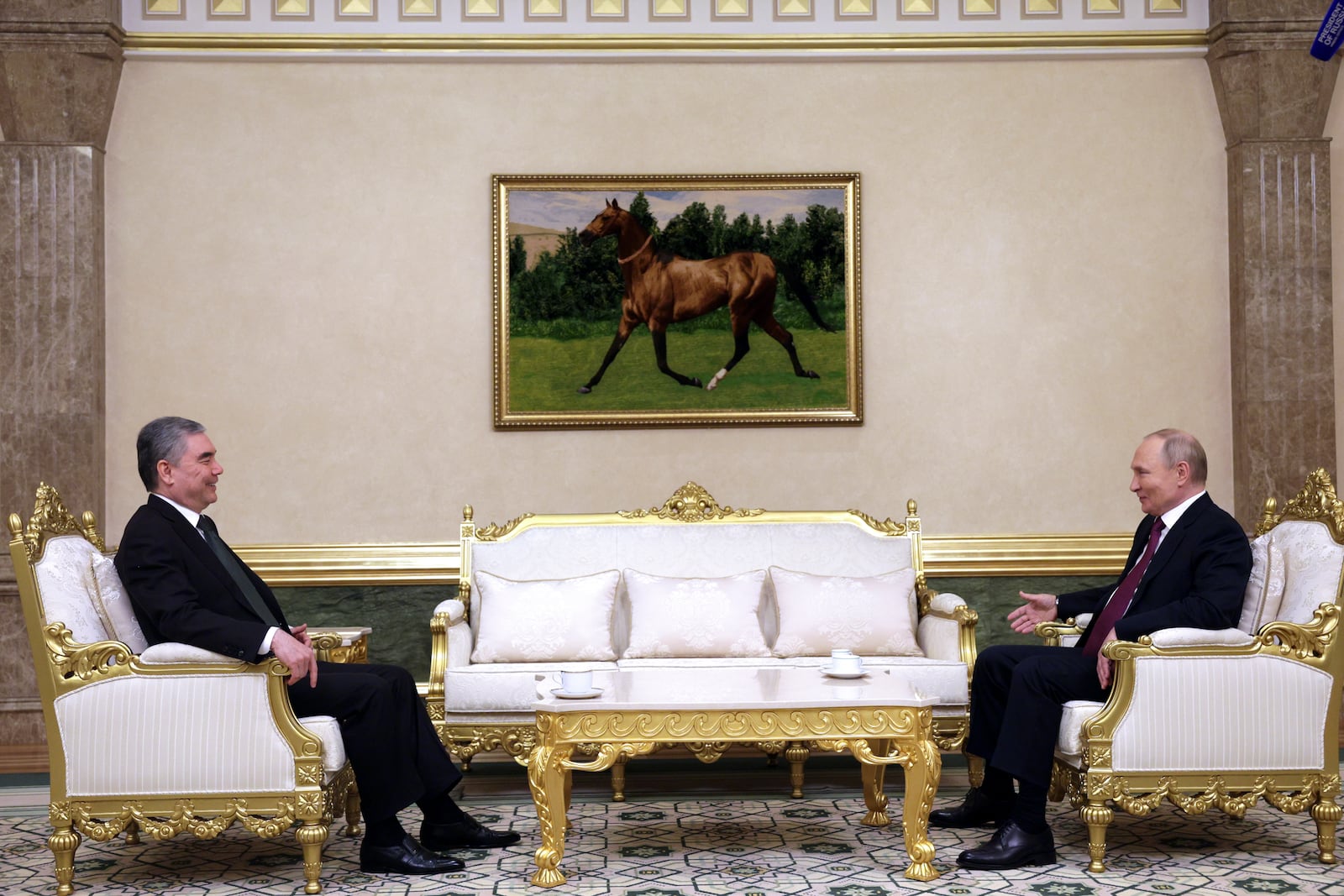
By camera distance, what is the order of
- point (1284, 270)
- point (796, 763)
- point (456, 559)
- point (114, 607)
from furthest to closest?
point (456, 559)
point (1284, 270)
point (796, 763)
point (114, 607)

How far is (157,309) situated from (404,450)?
1382mm

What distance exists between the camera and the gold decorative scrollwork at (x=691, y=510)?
5.90m

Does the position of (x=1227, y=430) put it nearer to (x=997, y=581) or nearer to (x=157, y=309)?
(x=997, y=581)

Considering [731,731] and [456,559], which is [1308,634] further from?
[456,559]

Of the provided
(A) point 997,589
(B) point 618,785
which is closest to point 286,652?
(B) point 618,785

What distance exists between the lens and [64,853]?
3.79 m

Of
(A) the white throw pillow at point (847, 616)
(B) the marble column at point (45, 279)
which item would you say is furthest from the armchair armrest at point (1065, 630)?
(B) the marble column at point (45, 279)

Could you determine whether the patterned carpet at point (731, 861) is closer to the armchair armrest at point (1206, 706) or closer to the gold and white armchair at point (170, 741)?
the gold and white armchair at point (170, 741)

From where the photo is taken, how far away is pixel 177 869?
13.3 ft

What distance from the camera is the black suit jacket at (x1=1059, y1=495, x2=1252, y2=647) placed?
412cm

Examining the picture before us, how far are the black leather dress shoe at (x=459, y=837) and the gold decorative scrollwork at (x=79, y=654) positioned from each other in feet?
3.69

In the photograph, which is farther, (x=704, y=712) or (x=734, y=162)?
(x=734, y=162)

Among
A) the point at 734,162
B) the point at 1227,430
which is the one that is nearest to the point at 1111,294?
the point at 1227,430

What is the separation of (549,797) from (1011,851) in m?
1.44
